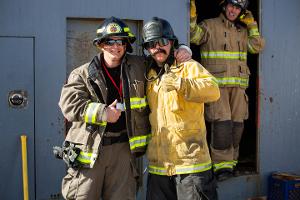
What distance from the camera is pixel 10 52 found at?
4.34 m

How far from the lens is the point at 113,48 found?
3463 millimetres

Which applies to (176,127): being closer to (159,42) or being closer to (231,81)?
(159,42)

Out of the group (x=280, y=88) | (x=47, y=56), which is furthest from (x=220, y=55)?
(x=47, y=56)

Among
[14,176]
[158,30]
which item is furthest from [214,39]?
[14,176]

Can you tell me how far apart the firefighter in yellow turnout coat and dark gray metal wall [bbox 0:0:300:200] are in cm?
131

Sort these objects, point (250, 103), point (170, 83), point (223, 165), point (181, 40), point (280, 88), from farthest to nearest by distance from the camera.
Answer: point (250, 103)
point (280, 88)
point (223, 165)
point (181, 40)
point (170, 83)

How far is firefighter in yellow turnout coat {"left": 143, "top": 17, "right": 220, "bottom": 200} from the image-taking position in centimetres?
338

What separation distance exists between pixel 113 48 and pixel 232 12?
97.1 inches

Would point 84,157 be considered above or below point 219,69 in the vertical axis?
below

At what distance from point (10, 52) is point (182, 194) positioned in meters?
2.22

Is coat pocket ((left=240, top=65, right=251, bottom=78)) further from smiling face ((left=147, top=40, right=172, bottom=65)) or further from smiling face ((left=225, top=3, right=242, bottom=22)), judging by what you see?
smiling face ((left=147, top=40, right=172, bottom=65))

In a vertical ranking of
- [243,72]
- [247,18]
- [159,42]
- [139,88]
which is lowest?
[139,88]

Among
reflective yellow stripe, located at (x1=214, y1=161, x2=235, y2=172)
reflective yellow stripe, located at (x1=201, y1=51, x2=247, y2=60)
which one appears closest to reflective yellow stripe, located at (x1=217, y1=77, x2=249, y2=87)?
reflective yellow stripe, located at (x1=201, y1=51, x2=247, y2=60)

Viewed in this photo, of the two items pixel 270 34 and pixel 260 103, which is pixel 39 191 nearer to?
pixel 260 103
